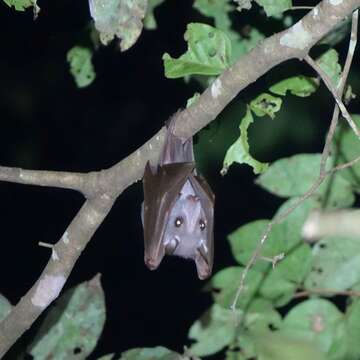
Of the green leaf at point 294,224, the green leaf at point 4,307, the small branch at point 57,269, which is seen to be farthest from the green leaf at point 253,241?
the green leaf at point 4,307

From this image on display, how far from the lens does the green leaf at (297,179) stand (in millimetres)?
3262

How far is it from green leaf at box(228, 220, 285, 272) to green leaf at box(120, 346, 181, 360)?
1.45 feet

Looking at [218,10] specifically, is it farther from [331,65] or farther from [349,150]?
[349,150]

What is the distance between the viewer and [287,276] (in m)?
3.31

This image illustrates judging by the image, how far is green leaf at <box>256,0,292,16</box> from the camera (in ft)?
10.00

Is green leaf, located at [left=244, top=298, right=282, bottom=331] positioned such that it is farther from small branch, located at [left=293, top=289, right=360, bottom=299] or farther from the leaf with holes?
the leaf with holes

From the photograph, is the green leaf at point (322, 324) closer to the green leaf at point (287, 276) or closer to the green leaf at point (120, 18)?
the green leaf at point (287, 276)

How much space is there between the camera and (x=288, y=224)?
3.27 meters

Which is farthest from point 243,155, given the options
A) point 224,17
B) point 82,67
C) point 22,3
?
point 82,67

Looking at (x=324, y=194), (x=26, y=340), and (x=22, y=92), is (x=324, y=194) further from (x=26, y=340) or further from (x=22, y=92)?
(x=22, y=92)

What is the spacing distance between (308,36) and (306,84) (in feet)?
1.96

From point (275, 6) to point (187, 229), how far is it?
124cm

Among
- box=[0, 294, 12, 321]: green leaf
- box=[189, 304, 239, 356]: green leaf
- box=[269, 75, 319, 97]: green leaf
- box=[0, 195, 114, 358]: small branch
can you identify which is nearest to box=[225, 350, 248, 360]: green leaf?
box=[189, 304, 239, 356]: green leaf

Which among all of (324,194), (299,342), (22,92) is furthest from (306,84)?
(22,92)
